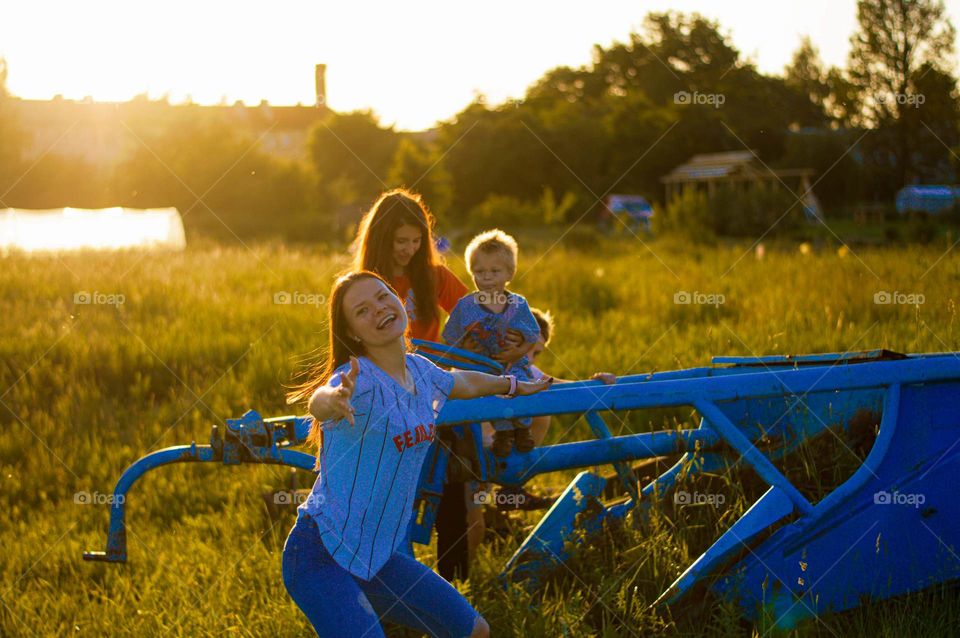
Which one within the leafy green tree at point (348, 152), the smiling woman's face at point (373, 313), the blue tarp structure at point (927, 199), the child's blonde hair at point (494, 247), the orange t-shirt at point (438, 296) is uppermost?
the leafy green tree at point (348, 152)

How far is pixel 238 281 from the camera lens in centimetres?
1162

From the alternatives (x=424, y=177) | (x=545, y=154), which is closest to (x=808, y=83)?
(x=545, y=154)

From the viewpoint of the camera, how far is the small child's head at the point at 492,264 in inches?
163

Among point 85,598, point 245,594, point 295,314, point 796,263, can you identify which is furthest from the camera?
point 796,263

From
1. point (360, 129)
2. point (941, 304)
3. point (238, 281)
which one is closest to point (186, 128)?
point (360, 129)

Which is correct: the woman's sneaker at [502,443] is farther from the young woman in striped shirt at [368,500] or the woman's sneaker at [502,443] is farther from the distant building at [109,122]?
the distant building at [109,122]

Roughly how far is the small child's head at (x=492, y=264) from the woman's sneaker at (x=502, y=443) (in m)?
0.66

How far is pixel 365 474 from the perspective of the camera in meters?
2.63

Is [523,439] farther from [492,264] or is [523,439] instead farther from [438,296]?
[438,296]

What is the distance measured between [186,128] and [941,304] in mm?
39630

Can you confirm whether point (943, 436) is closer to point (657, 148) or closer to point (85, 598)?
point (85, 598)

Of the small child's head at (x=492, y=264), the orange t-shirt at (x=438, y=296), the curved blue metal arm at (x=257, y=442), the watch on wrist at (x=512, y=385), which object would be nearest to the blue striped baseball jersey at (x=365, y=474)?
the watch on wrist at (x=512, y=385)

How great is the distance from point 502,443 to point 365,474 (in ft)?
4.07

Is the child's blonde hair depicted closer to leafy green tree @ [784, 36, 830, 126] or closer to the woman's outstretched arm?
the woman's outstretched arm
